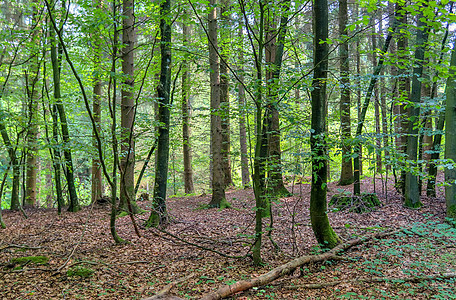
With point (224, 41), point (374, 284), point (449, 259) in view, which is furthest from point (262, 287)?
point (224, 41)

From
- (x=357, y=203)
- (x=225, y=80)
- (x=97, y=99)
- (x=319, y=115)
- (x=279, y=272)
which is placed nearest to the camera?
(x=279, y=272)

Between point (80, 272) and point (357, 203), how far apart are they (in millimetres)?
6674

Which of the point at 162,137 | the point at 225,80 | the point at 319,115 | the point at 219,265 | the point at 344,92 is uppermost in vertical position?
the point at 225,80

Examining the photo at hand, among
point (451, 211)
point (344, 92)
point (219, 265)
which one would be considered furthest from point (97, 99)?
point (451, 211)

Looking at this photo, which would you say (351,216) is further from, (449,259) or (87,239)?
(87,239)

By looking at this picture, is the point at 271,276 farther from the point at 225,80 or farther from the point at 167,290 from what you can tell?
the point at 225,80

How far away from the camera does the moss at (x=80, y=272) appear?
443 centimetres

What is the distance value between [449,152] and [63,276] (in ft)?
26.3

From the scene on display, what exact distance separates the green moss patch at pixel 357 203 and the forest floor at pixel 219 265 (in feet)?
1.57

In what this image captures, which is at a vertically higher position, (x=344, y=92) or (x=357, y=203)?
(x=344, y=92)

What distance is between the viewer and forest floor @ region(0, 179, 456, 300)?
3.91 m

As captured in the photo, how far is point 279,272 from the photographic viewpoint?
4.16 metres

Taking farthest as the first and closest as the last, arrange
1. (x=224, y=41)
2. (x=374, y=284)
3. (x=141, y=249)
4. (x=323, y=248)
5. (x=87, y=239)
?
(x=224, y=41) → (x=87, y=239) → (x=141, y=249) → (x=323, y=248) → (x=374, y=284)

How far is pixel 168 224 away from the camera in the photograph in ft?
23.6
